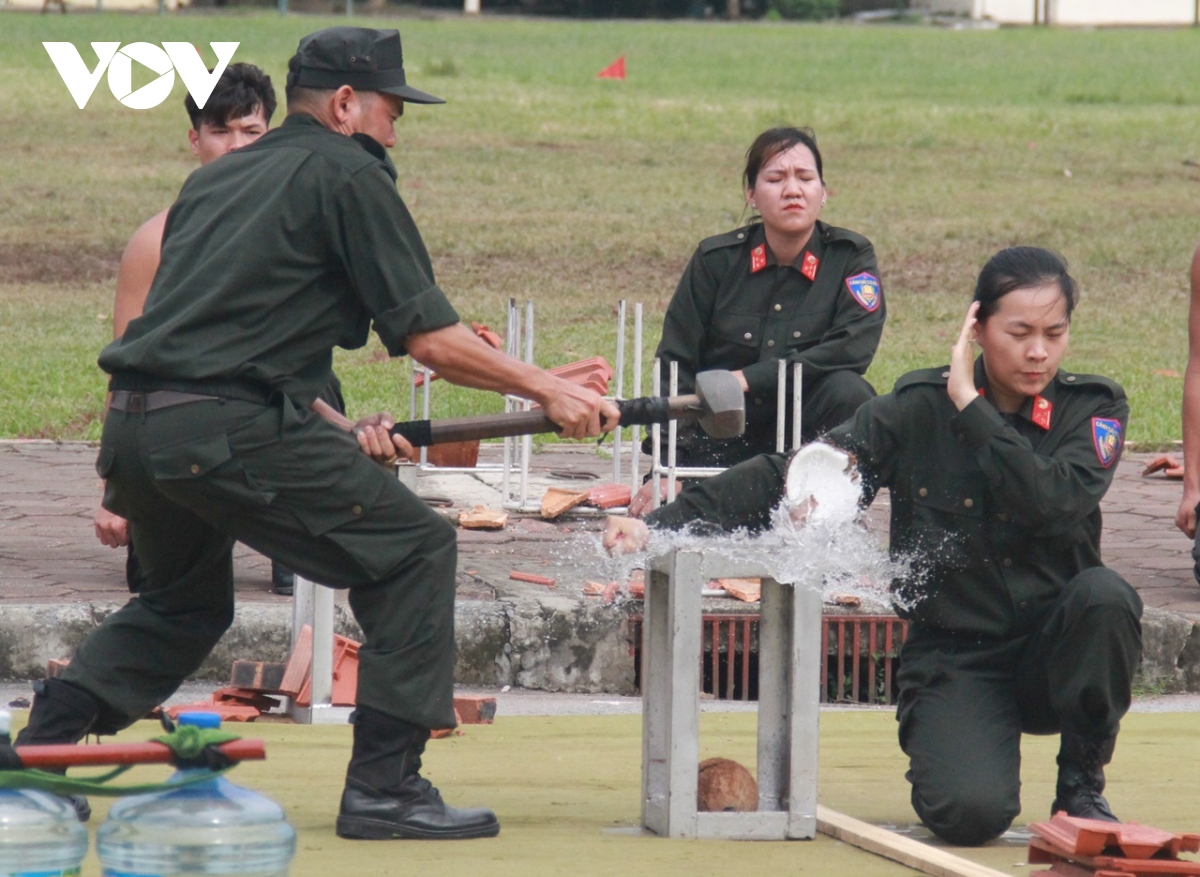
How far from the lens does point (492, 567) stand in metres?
6.48

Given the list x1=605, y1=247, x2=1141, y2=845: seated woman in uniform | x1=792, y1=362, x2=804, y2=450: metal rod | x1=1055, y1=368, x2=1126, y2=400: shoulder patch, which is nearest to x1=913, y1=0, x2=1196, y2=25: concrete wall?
x1=792, y1=362, x2=804, y2=450: metal rod

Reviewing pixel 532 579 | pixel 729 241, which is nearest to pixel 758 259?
pixel 729 241

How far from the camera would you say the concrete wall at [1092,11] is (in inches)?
2200

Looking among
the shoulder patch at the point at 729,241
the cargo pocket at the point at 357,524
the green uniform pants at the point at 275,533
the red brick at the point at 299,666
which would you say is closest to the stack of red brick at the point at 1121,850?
the green uniform pants at the point at 275,533

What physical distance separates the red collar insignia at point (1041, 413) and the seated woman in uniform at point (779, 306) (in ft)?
6.64

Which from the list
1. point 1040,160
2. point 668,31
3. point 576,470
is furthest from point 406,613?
point 668,31

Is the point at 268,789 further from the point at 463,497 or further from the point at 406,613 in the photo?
the point at 463,497

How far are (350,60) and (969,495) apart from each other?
60.5 inches

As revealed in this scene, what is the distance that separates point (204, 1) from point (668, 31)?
13.0m

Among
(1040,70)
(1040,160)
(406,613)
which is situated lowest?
(406,613)

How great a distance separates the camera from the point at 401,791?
3918 mm

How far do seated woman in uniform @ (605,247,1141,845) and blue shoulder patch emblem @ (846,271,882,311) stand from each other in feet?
6.82

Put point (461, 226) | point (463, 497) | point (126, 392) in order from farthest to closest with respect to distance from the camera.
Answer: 1. point (461, 226)
2. point (463, 497)
3. point (126, 392)

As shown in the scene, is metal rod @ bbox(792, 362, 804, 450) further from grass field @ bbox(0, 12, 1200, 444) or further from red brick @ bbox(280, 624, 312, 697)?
grass field @ bbox(0, 12, 1200, 444)
